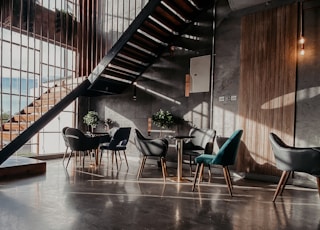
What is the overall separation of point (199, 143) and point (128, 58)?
9.13 ft

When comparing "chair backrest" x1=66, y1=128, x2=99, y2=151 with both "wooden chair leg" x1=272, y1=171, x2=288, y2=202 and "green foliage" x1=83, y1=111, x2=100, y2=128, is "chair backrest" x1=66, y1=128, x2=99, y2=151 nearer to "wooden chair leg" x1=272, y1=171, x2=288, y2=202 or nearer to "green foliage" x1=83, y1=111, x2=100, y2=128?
"green foliage" x1=83, y1=111, x2=100, y2=128

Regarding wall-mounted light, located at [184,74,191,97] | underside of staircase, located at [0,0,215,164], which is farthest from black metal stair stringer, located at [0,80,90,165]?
wall-mounted light, located at [184,74,191,97]

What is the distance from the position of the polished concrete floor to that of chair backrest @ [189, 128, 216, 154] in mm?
831

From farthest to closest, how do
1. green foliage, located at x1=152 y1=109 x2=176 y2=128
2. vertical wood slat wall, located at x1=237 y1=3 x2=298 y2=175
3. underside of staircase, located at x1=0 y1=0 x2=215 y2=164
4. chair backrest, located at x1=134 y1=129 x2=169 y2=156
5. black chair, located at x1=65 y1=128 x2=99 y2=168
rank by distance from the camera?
green foliage, located at x1=152 y1=109 x2=176 y2=128 < black chair, located at x1=65 y1=128 x2=99 y2=168 < underside of staircase, located at x1=0 y1=0 x2=215 y2=164 < vertical wood slat wall, located at x1=237 y1=3 x2=298 y2=175 < chair backrest, located at x1=134 y1=129 x2=169 y2=156

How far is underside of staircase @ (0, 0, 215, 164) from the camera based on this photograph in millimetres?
5043

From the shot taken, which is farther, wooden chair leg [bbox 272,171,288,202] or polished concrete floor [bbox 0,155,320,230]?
wooden chair leg [bbox 272,171,288,202]

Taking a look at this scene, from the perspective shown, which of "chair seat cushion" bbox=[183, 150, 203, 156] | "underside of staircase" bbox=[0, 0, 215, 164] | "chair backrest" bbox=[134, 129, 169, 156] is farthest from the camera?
"underside of staircase" bbox=[0, 0, 215, 164]

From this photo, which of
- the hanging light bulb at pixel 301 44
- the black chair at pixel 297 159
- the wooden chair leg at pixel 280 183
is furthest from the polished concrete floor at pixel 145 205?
the hanging light bulb at pixel 301 44

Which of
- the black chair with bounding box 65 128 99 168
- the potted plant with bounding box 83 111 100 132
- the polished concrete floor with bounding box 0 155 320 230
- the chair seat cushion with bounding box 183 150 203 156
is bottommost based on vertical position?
the polished concrete floor with bounding box 0 155 320 230

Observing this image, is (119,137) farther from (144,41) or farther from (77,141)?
(144,41)

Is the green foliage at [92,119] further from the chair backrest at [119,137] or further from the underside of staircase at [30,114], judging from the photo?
the chair backrest at [119,137]

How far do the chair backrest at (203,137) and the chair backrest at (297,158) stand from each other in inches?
59.4

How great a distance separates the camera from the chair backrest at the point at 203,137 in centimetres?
491

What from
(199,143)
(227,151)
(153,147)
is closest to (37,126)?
(153,147)
